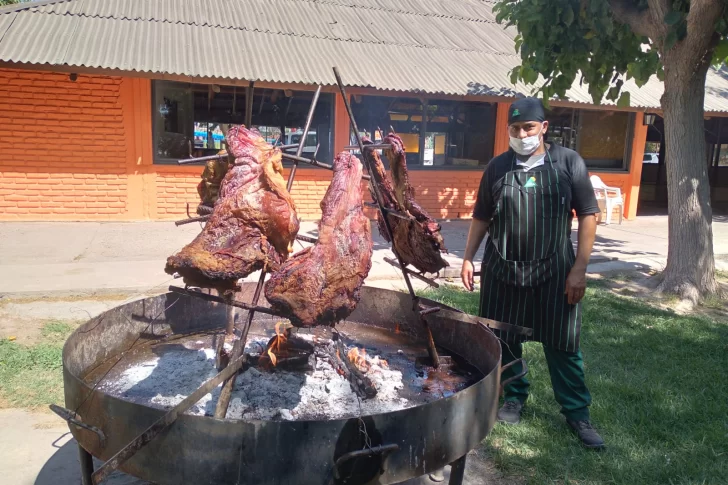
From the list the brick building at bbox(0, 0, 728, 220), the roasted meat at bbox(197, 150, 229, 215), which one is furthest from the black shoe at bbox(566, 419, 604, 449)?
the brick building at bbox(0, 0, 728, 220)

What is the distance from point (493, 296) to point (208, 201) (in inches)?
71.6

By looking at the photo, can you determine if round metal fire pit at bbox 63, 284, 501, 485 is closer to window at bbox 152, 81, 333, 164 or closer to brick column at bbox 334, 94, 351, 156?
window at bbox 152, 81, 333, 164

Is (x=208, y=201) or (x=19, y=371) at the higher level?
(x=208, y=201)

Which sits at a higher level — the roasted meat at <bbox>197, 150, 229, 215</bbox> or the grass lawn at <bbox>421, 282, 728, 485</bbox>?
the roasted meat at <bbox>197, 150, 229, 215</bbox>

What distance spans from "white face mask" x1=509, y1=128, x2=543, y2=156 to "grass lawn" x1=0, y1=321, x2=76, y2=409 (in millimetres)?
3478

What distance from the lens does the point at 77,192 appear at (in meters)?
9.48

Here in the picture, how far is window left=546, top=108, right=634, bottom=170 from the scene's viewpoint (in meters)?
12.3

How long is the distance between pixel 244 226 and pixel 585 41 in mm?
5610

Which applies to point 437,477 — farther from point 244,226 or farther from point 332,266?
point 244,226

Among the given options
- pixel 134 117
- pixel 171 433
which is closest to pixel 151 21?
pixel 134 117

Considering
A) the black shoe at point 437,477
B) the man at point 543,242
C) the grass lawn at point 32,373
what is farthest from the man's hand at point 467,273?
the grass lawn at point 32,373

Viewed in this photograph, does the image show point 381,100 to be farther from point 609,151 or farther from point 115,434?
point 115,434

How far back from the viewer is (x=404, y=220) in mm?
2789

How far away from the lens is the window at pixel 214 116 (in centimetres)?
971
